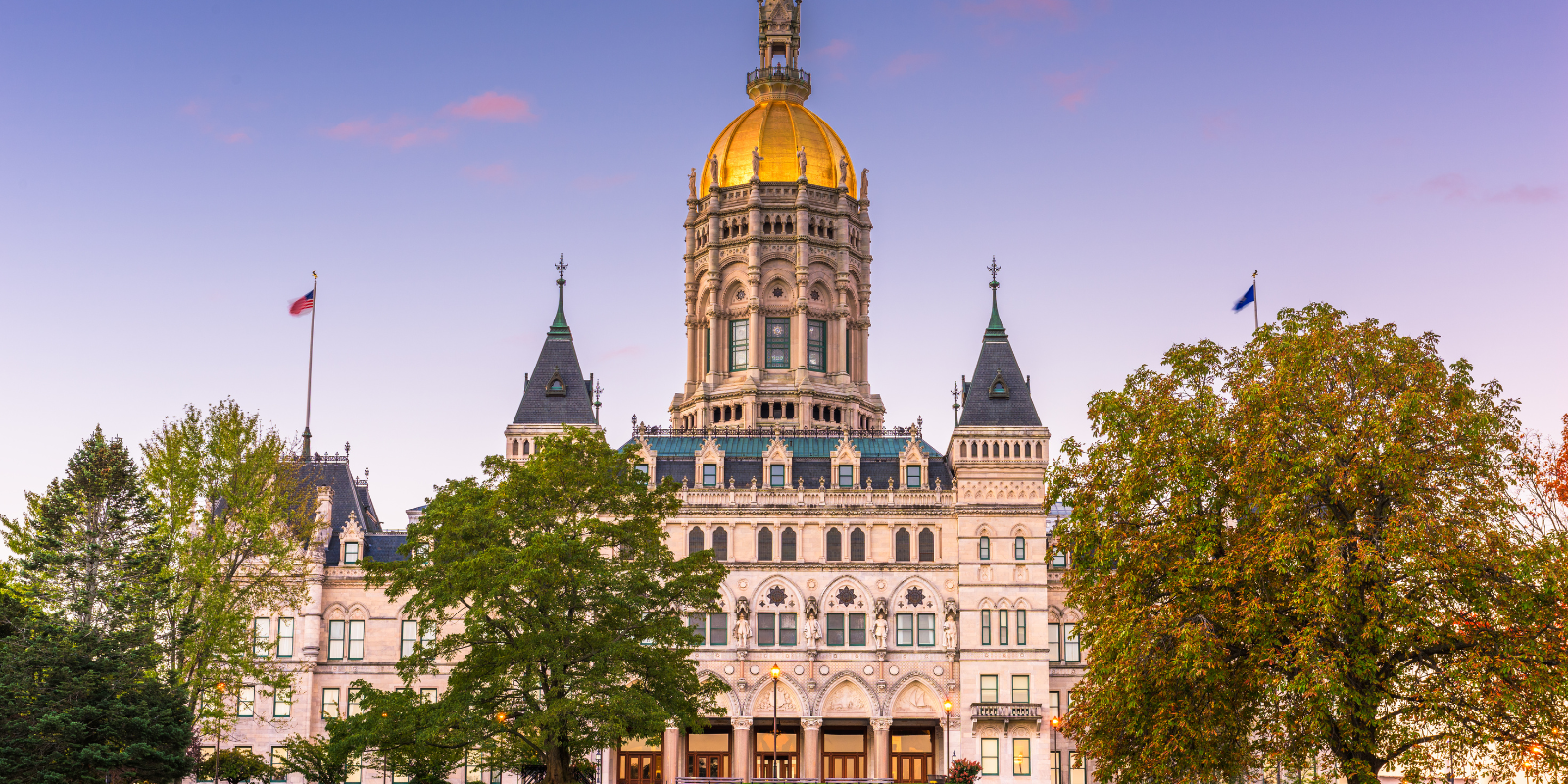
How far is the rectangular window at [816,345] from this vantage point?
103562 mm

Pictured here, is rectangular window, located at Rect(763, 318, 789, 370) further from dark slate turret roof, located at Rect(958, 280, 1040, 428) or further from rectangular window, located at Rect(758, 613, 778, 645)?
rectangular window, located at Rect(758, 613, 778, 645)

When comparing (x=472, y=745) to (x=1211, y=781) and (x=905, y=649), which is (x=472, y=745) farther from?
(x=905, y=649)

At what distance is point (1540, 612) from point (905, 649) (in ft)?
165

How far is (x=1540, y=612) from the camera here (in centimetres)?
3966

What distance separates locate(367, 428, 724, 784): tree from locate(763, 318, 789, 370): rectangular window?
43.8m

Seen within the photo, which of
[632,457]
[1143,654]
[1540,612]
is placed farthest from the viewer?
[632,457]

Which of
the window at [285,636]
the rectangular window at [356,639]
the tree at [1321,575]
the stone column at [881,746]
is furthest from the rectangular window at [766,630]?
the tree at [1321,575]

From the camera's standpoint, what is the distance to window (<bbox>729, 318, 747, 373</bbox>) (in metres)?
104

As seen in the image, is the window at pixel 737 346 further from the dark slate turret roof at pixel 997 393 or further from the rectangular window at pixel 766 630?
the rectangular window at pixel 766 630

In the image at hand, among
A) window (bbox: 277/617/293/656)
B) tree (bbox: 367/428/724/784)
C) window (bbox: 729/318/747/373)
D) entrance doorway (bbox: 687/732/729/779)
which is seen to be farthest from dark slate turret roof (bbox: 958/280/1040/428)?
window (bbox: 277/617/293/656)

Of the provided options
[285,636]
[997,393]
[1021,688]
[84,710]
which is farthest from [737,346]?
[84,710]

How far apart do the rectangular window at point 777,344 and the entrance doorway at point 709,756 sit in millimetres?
24371

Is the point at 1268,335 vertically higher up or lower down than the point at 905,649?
higher up

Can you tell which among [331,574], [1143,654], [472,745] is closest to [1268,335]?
[1143,654]
